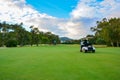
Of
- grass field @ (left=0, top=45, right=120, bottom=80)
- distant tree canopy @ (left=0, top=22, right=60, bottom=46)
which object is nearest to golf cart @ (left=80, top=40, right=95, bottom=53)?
grass field @ (left=0, top=45, right=120, bottom=80)

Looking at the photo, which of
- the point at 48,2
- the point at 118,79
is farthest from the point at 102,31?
the point at 118,79

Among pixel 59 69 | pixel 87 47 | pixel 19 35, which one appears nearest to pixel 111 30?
pixel 19 35

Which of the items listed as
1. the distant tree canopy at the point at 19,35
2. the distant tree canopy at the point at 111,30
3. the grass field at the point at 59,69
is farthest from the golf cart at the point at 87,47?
the distant tree canopy at the point at 19,35

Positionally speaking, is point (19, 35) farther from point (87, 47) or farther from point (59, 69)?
point (59, 69)

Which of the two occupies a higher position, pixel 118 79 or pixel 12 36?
pixel 12 36

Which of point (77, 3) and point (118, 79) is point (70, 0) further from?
point (118, 79)

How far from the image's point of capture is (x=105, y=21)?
51.7 meters

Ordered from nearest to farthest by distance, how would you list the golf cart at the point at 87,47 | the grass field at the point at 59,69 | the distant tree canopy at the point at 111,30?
the grass field at the point at 59,69 < the golf cart at the point at 87,47 < the distant tree canopy at the point at 111,30

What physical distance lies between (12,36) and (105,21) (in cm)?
2445

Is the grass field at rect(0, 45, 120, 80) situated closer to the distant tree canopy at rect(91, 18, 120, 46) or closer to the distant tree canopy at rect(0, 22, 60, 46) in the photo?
the distant tree canopy at rect(91, 18, 120, 46)

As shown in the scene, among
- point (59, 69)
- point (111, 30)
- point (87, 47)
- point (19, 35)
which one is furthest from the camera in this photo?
point (19, 35)

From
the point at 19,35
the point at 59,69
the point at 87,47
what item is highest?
the point at 19,35

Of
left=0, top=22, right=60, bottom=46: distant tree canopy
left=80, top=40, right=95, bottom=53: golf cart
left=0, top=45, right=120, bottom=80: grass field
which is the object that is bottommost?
left=0, top=45, right=120, bottom=80: grass field

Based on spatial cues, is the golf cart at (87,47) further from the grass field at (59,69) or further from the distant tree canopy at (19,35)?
the distant tree canopy at (19,35)
